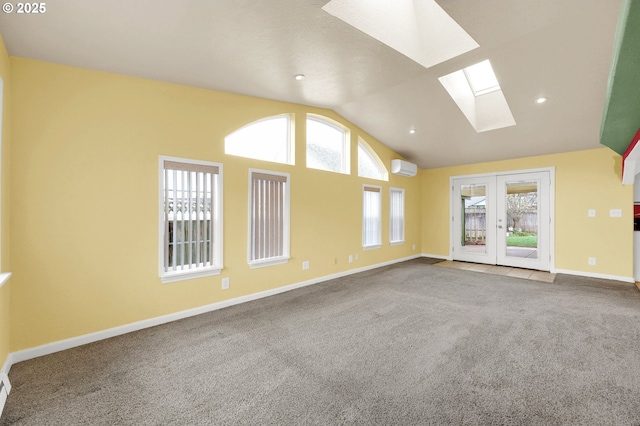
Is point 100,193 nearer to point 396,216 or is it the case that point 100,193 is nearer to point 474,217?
point 396,216

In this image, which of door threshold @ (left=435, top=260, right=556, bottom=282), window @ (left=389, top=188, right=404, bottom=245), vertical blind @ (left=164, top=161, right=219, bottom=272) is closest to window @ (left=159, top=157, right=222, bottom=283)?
vertical blind @ (left=164, top=161, right=219, bottom=272)

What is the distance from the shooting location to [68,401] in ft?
5.65

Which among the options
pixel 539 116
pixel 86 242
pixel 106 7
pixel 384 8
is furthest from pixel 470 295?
pixel 106 7

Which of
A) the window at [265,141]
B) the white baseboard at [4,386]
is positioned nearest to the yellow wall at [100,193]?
the window at [265,141]

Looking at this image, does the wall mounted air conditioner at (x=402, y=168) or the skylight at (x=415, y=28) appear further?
the wall mounted air conditioner at (x=402, y=168)

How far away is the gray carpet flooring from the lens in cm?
161

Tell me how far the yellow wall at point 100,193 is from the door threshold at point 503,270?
15.0ft

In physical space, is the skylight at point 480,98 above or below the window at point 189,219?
above

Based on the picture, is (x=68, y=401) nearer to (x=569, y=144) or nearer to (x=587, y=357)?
(x=587, y=357)

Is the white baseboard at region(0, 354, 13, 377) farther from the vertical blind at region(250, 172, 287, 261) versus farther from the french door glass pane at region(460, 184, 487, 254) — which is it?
the french door glass pane at region(460, 184, 487, 254)

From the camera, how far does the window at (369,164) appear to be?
5.55m

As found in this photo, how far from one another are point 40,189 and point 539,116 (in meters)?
6.15

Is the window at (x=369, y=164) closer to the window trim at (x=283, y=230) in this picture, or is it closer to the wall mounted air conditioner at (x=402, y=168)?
the wall mounted air conditioner at (x=402, y=168)

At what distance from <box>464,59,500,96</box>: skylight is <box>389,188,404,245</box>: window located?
248 centimetres
